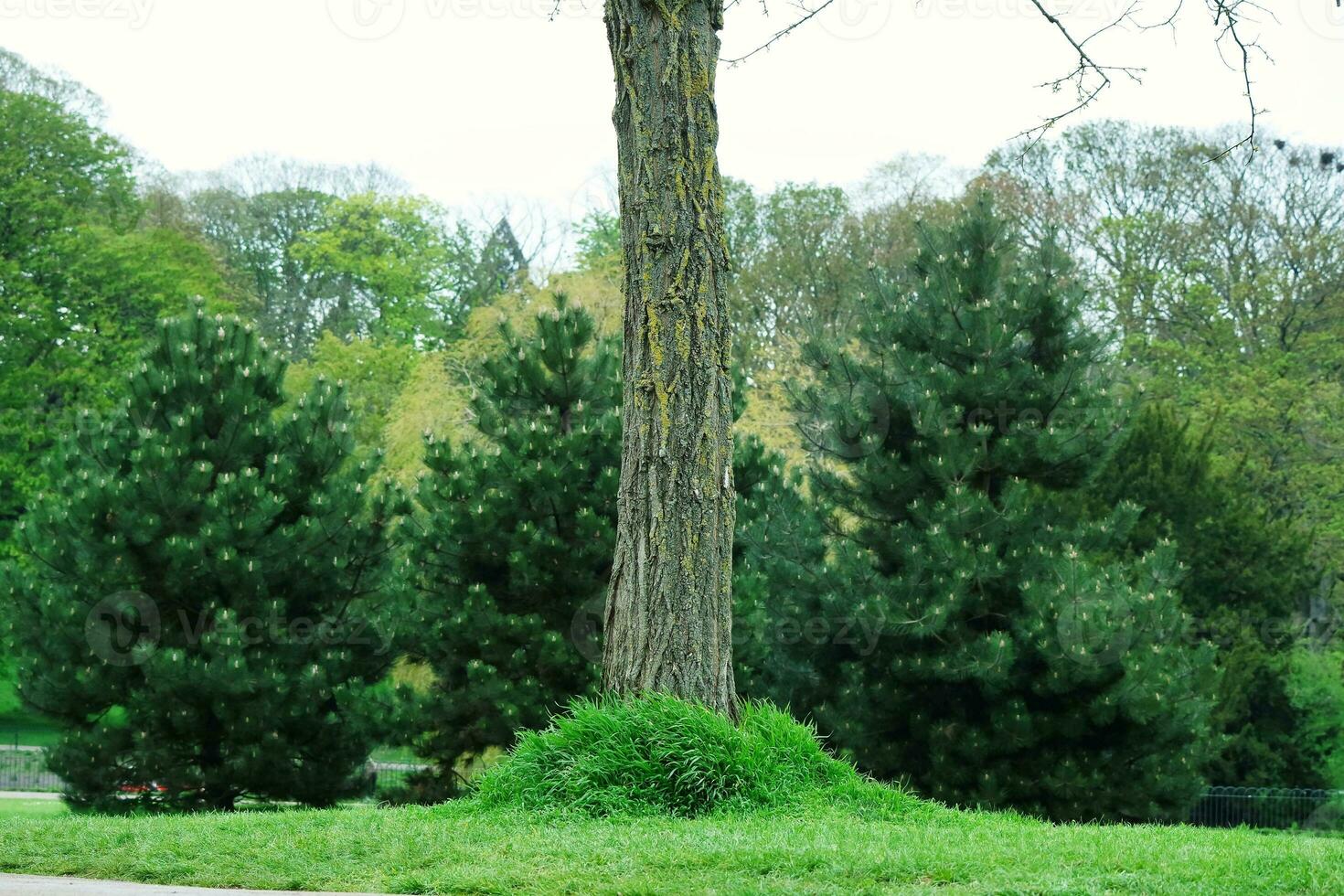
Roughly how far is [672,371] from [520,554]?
6431 millimetres

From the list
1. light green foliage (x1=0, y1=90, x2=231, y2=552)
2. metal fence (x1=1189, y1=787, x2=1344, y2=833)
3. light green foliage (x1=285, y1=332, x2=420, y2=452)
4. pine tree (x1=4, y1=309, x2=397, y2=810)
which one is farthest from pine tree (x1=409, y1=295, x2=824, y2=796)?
light green foliage (x1=285, y1=332, x2=420, y2=452)

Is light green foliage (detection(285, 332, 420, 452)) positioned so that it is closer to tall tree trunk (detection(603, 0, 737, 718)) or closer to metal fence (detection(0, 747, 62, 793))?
metal fence (detection(0, 747, 62, 793))

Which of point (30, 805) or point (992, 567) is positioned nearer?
point (992, 567)

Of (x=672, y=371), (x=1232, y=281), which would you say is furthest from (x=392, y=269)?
(x=672, y=371)

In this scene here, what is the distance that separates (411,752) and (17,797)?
10685 mm

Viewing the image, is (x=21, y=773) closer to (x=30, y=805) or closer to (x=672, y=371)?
(x=30, y=805)

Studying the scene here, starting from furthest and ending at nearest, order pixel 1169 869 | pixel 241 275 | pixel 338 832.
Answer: pixel 241 275 < pixel 338 832 < pixel 1169 869

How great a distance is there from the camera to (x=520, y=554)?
1416cm

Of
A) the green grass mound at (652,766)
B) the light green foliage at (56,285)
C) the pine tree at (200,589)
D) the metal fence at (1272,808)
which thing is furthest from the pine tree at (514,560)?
the light green foliage at (56,285)

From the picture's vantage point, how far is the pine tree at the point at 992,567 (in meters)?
14.5

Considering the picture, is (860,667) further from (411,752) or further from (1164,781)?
(411,752)

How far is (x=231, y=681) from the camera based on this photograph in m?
13.6

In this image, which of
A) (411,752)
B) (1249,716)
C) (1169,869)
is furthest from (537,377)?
(1249,716)

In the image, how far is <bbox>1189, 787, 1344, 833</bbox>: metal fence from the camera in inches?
822
